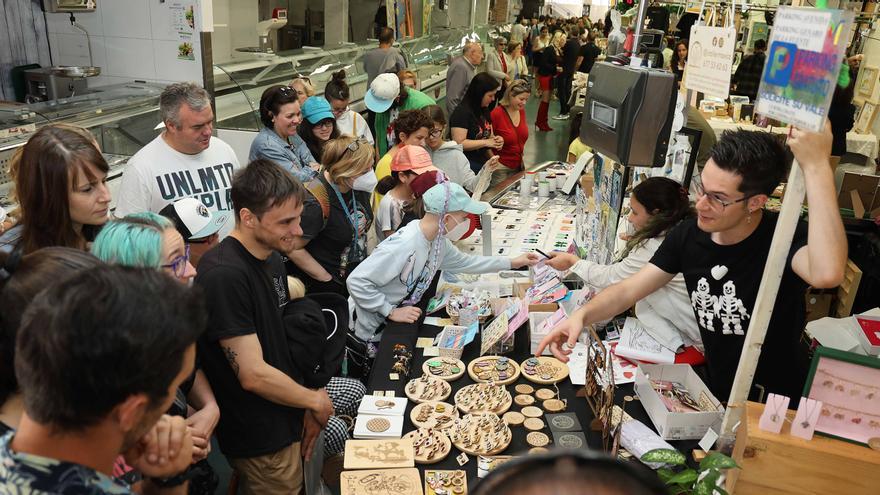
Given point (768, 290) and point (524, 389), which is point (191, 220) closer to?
point (524, 389)

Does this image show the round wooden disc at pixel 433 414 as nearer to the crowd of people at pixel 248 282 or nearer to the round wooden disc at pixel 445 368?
the round wooden disc at pixel 445 368

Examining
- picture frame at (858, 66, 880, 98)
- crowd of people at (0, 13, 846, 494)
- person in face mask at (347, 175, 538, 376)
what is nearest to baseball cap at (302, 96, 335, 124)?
crowd of people at (0, 13, 846, 494)

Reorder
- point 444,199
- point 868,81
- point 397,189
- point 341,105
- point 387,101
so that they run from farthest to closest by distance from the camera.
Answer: point 868,81, point 387,101, point 341,105, point 397,189, point 444,199

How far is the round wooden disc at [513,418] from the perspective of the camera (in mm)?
2373

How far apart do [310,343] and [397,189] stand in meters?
1.79

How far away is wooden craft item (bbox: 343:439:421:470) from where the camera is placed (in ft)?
6.95

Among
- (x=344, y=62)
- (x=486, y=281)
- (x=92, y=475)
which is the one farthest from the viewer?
(x=344, y=62)

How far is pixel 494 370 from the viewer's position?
2.69 meters

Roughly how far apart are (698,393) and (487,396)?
789mm

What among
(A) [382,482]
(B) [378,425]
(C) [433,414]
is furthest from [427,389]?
(A) [382,482]

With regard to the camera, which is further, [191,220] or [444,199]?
[444,199]

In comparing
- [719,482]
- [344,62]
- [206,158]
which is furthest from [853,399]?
[344,62]

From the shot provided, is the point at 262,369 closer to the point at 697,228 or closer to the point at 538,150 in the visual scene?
the point at 697,228

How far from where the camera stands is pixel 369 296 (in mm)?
3082
